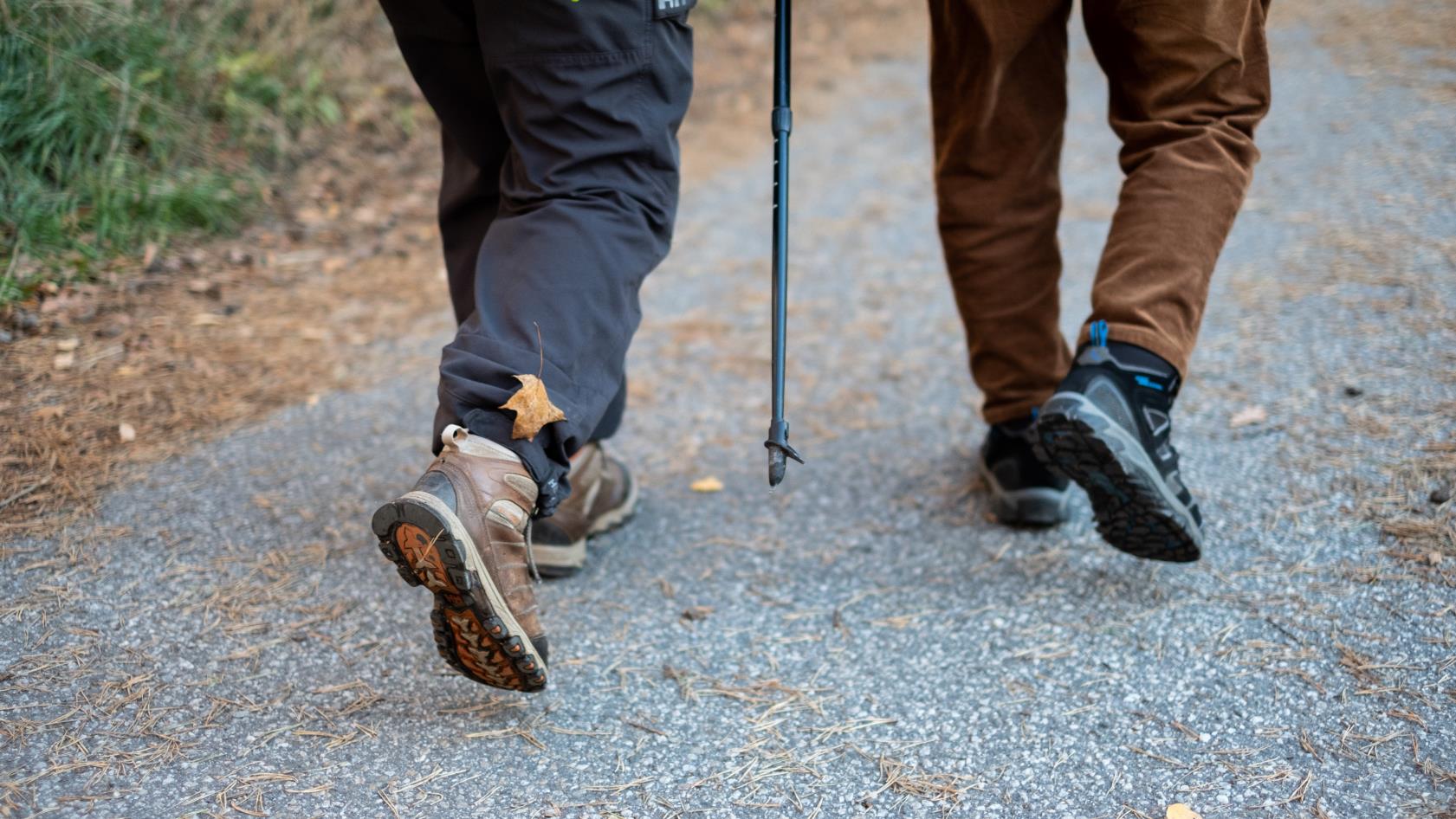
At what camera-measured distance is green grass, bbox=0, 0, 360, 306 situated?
122 inches

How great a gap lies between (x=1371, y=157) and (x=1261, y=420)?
2342 mm

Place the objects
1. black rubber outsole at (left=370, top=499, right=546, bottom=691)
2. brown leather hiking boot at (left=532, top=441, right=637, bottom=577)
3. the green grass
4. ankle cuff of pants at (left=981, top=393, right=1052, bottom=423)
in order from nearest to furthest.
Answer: black rubber outsole at (left=370, top=499, right=546, bottom=691), brown leather hiking boot at (left=532, top=441, right=637, bottom=577), ankle cuff of pants at (left=981, top=393, right=1052, bottom=423), the green grass

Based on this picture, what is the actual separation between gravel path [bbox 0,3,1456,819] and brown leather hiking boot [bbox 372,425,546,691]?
0.16 meters

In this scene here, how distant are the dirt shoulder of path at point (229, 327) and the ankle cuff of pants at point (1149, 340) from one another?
201cm

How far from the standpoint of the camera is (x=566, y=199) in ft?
5.55

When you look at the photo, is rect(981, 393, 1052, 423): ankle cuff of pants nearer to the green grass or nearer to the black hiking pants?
the black hiking pants

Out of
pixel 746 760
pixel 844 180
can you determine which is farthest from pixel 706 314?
pixel 746 760

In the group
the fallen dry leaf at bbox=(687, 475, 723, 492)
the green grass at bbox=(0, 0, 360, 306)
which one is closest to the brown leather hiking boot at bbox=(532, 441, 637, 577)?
the fallen dry leaf at bbox=(687, 475, 723, 492)

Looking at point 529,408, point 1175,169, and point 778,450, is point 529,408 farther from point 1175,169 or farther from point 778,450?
point 1175,169

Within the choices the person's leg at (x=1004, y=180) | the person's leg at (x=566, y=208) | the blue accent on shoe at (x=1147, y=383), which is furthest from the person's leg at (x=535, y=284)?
the blue accent on shoe at (x=1147, y=383)

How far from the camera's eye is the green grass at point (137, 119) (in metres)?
3.11

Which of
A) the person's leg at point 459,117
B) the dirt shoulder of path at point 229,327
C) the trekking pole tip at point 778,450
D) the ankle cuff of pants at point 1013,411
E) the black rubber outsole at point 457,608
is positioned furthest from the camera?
the dirt shoulder of path at point 229,327

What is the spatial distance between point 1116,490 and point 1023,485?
46cm

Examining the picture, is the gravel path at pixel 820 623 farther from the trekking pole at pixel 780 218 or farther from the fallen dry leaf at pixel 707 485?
the trekking pole at pixel 780 218
